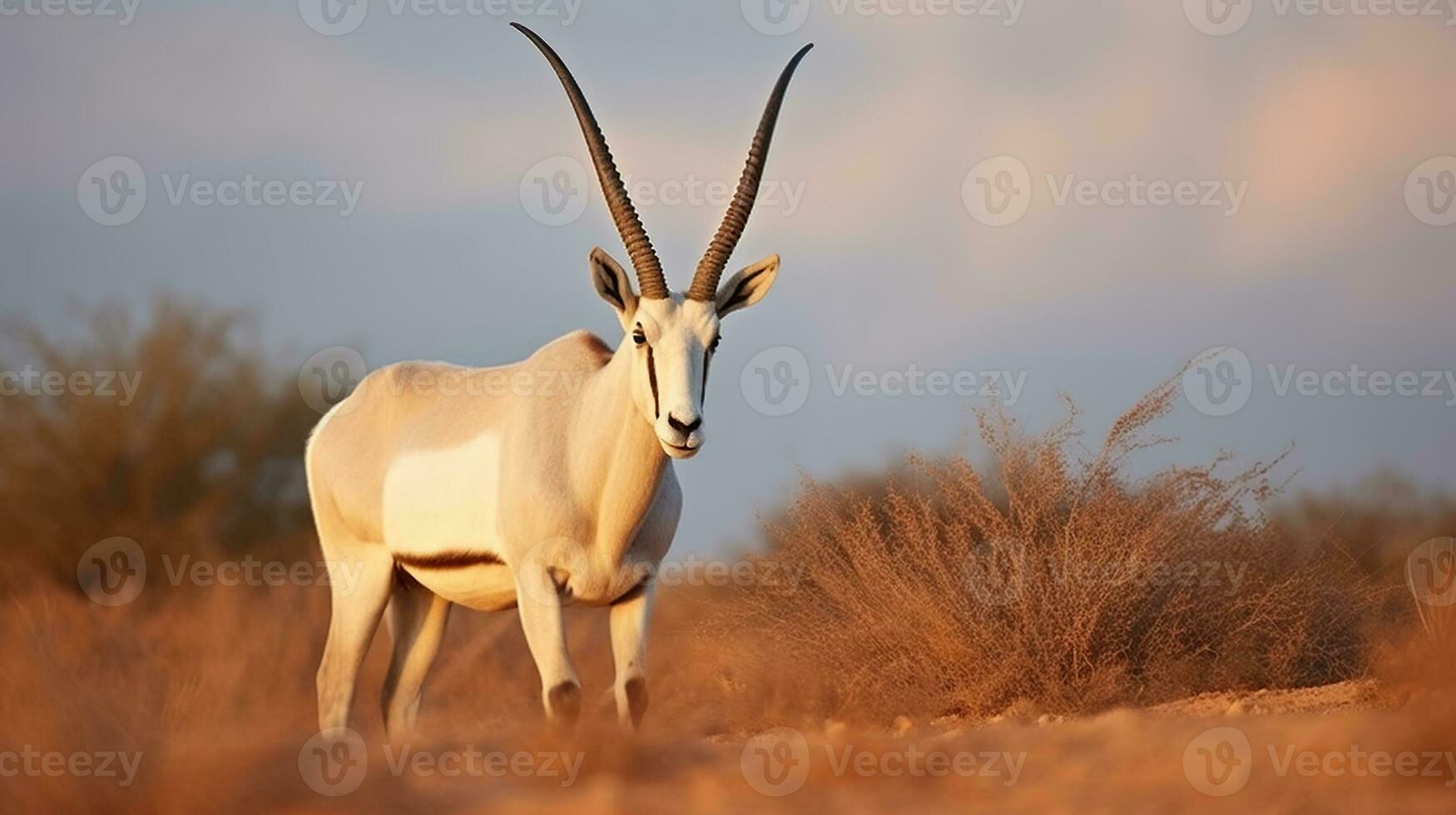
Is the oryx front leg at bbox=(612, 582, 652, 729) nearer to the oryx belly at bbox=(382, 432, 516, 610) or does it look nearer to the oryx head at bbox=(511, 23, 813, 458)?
the oryx belly at bbox=(382, 432, 516, 610)

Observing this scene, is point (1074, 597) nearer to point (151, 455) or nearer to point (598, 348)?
point (598, 348)

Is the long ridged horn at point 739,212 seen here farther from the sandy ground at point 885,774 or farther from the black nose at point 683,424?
the sandy ground at point 885,774

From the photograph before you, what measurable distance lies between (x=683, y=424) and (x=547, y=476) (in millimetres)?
→ 1130

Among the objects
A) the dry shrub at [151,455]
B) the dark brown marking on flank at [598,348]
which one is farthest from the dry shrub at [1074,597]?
the dry shrub at [151,455]

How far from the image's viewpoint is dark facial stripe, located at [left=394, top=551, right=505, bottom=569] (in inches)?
347

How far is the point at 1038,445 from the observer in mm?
11117

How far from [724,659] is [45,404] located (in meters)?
9.16

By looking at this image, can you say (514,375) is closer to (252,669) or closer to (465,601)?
(465,601)

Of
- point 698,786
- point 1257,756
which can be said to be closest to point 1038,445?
point 1257,756

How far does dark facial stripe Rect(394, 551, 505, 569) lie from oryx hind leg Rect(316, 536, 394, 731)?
344mm

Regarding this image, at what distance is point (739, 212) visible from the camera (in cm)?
885

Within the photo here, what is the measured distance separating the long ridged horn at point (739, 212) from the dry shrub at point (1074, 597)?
2672 mm

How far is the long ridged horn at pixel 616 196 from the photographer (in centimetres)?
845

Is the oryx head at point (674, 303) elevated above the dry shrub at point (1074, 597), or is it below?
above
